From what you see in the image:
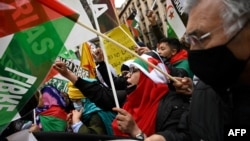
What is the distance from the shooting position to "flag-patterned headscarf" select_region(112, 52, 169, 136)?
2.43 m

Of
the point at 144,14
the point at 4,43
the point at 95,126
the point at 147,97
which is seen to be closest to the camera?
the point at 4,43

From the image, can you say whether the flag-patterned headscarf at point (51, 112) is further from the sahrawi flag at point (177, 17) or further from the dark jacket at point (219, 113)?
the dark jacket at point (219, 113)

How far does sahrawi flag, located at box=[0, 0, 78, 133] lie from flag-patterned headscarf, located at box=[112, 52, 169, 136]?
0.62 meters

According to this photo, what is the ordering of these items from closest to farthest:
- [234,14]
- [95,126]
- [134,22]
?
1. [234,14]
2. [95,126]
3. [134,22]

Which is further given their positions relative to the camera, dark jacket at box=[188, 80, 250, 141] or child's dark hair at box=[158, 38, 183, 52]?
child's dark hair at box=[158, 38, 183, 52]

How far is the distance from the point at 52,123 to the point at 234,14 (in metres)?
3.00

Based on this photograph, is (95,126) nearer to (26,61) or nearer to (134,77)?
(134,77)

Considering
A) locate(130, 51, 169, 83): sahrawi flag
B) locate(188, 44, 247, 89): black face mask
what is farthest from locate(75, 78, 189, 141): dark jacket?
locate(188, 44, 247, 89): black face mask

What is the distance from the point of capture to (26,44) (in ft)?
7.36

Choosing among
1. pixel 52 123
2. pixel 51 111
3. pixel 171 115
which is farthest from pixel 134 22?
pixel 171 115

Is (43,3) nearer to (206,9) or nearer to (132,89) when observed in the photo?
(132,89)

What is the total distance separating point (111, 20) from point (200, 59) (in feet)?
8.55

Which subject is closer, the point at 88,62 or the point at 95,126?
the point at 95,126

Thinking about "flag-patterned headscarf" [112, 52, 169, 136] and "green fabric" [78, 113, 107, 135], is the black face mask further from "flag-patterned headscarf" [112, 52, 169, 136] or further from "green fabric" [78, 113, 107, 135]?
"green fabric" [78, 113, 107, 135]
